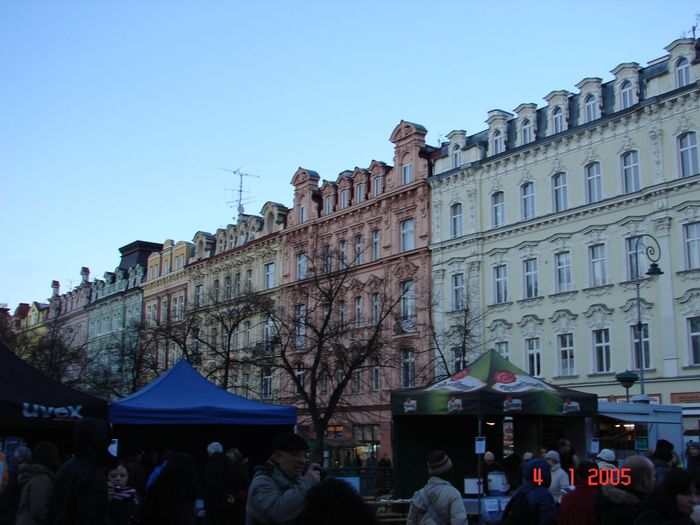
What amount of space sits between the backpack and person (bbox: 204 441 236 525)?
171 inches

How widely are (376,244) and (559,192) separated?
11.7 meters

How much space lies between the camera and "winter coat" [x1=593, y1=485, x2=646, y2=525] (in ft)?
20.1

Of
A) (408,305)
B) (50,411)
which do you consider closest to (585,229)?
(408,305)

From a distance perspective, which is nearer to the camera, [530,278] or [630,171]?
[630,171]

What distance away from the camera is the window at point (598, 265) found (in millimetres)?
33994

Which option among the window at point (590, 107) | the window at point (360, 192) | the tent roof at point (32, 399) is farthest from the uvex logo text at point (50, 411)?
the window at point (360, 192)

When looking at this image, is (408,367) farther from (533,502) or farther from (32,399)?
(533,502)

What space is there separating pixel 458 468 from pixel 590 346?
619 inches

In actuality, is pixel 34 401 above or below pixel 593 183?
below

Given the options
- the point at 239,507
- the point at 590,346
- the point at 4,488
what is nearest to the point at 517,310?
the point at 590,346

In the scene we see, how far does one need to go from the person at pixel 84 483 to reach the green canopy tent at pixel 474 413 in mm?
11743

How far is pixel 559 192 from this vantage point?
3616 centimetres

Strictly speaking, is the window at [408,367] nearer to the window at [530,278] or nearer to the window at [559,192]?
the window at [530,278]
